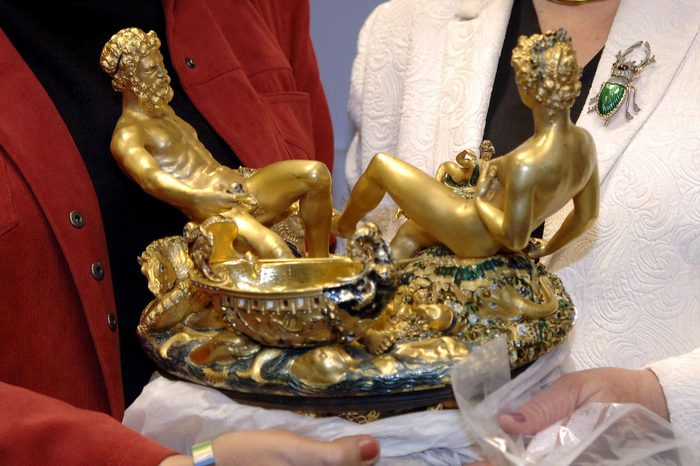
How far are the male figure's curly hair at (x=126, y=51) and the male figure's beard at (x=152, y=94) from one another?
0.04 feet

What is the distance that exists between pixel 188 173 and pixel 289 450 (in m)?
0.27

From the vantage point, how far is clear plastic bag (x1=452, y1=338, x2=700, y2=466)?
0.60m

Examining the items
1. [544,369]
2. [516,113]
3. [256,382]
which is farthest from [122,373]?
[516,113]

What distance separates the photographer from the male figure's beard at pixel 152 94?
739 mm

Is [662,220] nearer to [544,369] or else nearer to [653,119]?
[653,119]

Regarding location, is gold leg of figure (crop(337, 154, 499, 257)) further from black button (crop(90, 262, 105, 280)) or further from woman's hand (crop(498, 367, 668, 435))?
black button (crop(90, 262, 105, 280))

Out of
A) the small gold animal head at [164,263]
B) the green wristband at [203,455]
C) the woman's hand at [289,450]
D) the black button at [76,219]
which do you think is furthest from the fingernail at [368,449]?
the black button at [76,219]

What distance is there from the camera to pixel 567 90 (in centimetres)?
61

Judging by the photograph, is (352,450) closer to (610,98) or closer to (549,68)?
(549,68)

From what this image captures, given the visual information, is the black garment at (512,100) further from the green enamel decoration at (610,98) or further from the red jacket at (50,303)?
the red jacket at (50,303)

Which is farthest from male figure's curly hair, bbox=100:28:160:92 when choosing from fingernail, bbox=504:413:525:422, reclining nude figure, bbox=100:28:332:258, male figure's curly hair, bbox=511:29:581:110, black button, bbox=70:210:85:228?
fingernail, bbox=504:413:525:422

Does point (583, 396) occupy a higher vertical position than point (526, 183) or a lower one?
lower

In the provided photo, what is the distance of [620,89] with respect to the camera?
882 mm

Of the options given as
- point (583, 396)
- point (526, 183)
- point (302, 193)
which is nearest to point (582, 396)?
point (583, 396)
